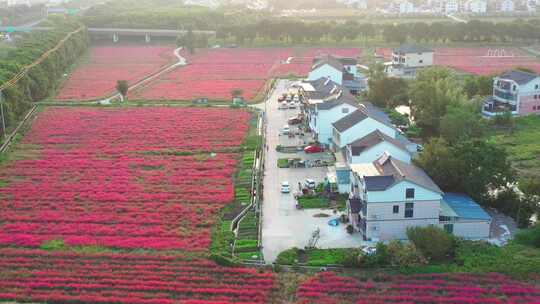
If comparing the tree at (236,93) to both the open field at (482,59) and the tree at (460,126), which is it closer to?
the tree at (460,126)

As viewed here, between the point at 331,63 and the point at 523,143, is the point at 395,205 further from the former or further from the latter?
the point at 331,63

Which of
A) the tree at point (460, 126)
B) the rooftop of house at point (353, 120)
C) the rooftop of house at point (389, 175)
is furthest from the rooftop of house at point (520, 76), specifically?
the rooftop of house at point (389, 175)

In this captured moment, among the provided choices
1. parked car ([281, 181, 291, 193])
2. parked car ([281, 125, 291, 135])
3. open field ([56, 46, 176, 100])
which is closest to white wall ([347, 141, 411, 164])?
parked car ([281, 181, 291, 193])

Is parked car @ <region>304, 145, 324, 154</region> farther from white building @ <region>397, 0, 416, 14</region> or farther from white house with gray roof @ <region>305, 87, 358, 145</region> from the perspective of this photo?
white building @ <region>397, 0, 416, 14</region>

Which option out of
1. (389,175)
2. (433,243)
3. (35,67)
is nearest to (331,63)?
(35,67)

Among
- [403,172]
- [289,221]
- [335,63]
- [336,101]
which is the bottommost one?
[289,221]

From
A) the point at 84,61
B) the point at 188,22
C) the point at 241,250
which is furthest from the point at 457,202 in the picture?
the point at 188,22

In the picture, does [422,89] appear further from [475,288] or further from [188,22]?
[188,22]
